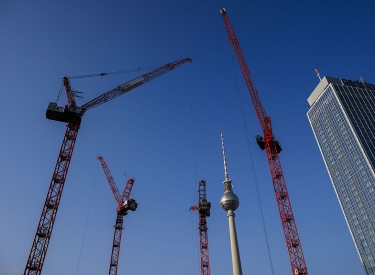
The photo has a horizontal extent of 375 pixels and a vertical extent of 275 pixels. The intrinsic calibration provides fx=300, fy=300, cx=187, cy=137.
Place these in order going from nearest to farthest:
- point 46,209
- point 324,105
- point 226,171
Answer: point 226,171 → point 46,209 → point 324,105

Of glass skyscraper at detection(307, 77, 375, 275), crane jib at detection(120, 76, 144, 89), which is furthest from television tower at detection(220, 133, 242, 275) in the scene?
glass skyscraper at detection(307, 77, 375, 275)

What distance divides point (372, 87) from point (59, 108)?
7244 inches

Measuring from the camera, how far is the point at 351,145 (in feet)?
483

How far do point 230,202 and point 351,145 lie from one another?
122642mm

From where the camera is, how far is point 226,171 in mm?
53844

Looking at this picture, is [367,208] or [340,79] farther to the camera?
[340,79]

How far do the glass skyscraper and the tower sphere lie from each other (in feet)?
365

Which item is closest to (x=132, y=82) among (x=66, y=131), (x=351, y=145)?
(x=66, y=131)

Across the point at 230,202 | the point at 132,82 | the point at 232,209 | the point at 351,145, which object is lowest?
the point at 232,209

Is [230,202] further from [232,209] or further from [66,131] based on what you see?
[66,131]

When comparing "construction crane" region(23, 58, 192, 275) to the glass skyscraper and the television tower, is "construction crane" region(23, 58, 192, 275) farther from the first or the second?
the glass skyscraper

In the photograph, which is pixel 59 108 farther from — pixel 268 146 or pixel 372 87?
pixel 372 87

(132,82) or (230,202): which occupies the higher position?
(132,82)

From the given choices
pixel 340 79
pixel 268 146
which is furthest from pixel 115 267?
pixel 340 79
